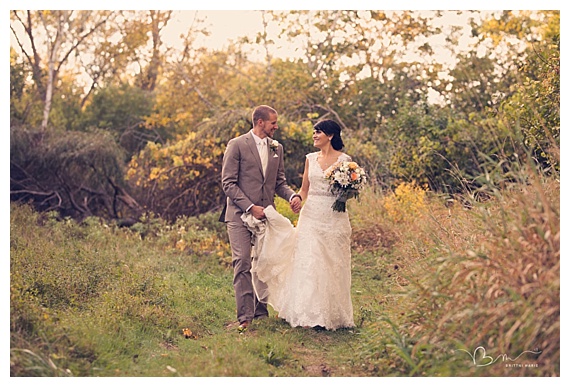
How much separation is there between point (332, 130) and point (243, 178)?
0.98 m

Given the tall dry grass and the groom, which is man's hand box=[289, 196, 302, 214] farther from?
the tall dry grass

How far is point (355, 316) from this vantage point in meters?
7.39

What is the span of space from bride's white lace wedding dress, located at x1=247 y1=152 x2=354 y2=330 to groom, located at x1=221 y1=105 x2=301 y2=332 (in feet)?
0.50

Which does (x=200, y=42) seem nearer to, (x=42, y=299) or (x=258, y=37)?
(x=258, y=37)

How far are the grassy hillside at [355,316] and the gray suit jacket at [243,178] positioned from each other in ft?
3.72

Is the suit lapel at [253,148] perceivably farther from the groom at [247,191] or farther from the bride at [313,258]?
the bride at [313,258]

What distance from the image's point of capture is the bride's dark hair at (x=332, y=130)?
22.8 feet

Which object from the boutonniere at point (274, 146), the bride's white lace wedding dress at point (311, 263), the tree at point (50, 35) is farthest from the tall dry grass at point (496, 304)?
the tree at point (50, 35)

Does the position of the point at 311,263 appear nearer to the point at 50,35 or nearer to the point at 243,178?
the point at 243,178

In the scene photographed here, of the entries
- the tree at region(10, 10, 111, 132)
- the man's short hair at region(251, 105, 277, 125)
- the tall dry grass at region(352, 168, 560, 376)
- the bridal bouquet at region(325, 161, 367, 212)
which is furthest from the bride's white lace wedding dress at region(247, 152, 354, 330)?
the tree at region(10, 10, 111, 132)

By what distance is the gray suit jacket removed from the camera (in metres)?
6.91

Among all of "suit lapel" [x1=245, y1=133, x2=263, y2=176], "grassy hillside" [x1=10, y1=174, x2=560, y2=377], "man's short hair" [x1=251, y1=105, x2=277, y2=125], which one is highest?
"man's short hair" [x1=251, y1=105, x2=277, y2=125]

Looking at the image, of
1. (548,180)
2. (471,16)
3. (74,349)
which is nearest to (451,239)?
(548,180)

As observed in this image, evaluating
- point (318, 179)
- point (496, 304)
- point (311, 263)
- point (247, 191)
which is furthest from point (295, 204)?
point (496, 304)
